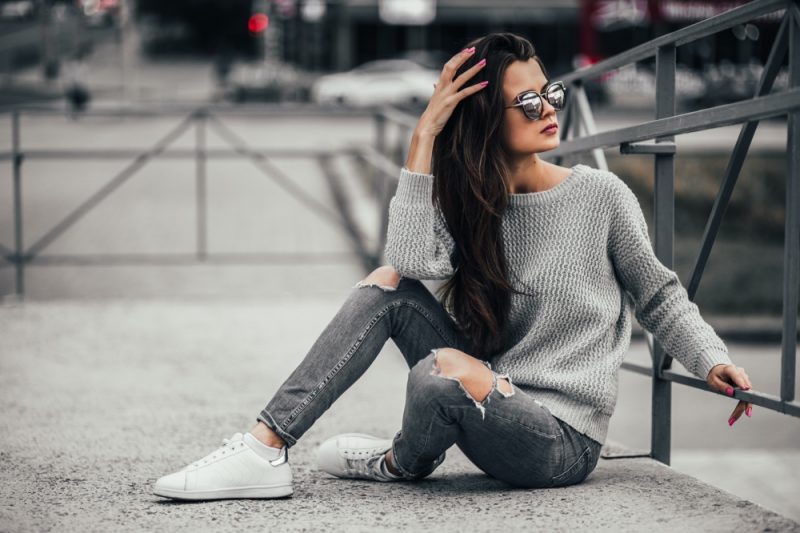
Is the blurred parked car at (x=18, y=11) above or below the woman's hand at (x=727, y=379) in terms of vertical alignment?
above

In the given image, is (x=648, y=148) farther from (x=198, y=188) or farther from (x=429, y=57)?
(x=429, y=57)

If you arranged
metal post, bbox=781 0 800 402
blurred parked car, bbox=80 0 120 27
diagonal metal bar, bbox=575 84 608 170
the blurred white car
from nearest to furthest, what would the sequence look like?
metal post, bbox=781 0 800 402 → diagonal metal bar, bbox=575 84 608 170 → the blurred white car → blurred parked car, bbox=80 0 120 27

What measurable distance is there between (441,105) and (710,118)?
0.63 m

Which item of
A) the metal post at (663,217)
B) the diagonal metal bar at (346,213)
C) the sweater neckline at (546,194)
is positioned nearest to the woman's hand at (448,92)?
the sweater neckline at (546,194)

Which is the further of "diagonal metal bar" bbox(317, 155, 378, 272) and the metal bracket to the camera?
"diagonal metal bar" bbox(317, 155, 378, 272)

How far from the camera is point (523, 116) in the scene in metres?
2.45

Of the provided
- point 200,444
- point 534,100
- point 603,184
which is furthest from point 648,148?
point 200,444

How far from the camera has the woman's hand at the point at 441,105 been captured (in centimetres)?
243

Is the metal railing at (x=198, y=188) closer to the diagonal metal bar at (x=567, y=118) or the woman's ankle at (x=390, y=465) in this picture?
the diagonal metal bar at (x=567, y=118)

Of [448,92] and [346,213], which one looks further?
[346,213]

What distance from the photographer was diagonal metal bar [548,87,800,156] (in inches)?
84.6

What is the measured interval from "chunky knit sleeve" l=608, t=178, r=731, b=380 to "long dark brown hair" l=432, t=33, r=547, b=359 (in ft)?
0.92

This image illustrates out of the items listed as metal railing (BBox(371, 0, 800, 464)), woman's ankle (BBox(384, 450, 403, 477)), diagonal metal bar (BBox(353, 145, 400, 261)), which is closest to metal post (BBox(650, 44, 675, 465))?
metal railing (BBox(371, 0, 800, 464))

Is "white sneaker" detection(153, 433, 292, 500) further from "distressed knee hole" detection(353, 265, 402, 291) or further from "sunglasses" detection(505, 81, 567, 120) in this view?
"sunglasses" detection(505, 81, 567, 120)
